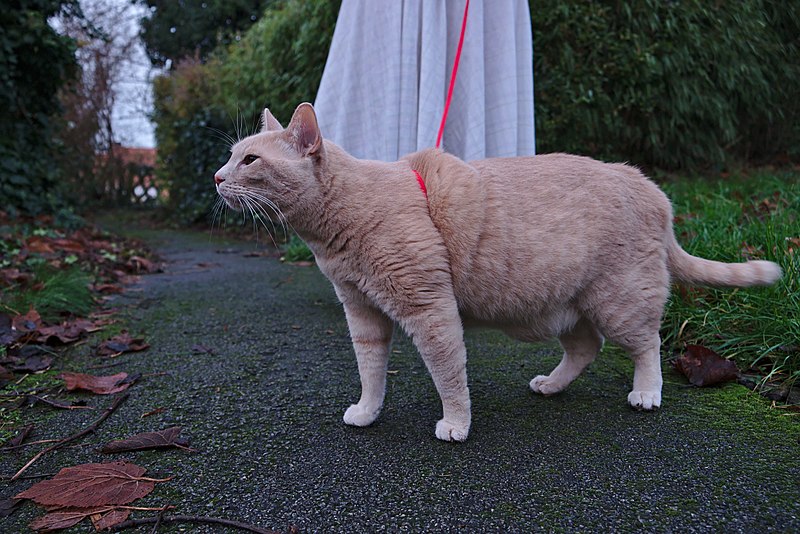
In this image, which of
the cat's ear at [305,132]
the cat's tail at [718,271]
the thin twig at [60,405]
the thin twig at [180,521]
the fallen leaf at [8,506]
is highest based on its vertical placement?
the cat's ear at [305,132]

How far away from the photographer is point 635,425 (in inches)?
73.1

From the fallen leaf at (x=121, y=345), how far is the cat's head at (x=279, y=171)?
4.59ft

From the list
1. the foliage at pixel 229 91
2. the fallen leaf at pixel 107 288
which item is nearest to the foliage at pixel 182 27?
the foliage at pixel 229 91

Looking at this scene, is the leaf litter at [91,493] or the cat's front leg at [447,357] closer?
the leaf litter at [91,493]

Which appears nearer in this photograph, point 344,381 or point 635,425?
point 635,425

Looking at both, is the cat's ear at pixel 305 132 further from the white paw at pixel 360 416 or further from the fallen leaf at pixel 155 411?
the fallen leaf at pixel 155 411

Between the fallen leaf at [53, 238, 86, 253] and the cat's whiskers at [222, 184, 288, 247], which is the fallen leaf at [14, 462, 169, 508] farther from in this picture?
the fallen leaf at [53, 238, 86, 253]

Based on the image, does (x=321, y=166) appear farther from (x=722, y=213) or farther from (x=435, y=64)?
(x=722, y=213)

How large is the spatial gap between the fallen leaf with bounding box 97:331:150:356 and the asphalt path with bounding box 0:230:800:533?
0.07m

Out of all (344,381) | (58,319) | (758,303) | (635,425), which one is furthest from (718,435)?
(58,319)

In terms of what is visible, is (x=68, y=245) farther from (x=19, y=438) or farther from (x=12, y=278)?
(x=19, y=438)

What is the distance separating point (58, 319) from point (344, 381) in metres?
1.88

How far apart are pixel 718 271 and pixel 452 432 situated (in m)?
1.20

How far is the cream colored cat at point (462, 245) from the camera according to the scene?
177 cm
